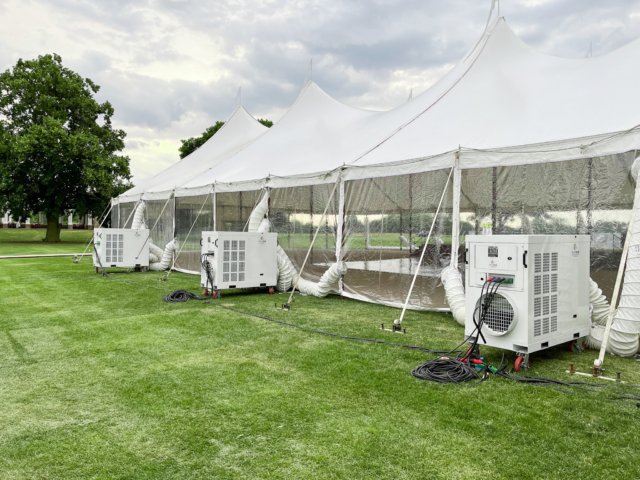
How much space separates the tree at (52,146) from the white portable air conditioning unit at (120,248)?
12.4 metres

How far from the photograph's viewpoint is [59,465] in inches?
85.4

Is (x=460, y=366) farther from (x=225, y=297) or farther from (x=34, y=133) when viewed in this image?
(x=34, y=133)

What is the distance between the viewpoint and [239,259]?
24.1 ft

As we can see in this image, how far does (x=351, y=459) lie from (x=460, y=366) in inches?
63.8

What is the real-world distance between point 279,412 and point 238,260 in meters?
4.75

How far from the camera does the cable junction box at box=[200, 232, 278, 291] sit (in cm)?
712

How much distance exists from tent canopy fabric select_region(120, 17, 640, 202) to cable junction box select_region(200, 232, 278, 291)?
48.8 inches

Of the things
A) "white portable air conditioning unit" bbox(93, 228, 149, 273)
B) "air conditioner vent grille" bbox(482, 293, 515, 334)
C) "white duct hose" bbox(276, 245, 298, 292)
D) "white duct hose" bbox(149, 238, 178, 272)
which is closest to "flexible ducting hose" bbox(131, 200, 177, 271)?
"white duct hose" bbox(149, 238, 178, 272)

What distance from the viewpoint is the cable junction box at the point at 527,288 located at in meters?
3.52

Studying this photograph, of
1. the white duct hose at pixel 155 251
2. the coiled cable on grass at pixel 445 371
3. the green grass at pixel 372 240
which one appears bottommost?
the coiled cable on grass at pixel 445 371

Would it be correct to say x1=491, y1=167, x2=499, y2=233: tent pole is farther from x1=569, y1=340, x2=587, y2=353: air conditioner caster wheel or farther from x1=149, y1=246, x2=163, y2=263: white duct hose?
x1=149, y1=246, x2=163, y2=263: white duct hose

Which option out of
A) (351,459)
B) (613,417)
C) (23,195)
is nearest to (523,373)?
(613,417)

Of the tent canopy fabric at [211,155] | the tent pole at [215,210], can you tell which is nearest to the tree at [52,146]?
the tent canopy fabric at [211,155]

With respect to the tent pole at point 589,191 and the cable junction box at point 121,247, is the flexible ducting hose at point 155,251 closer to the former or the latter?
the cable junction box at point 121,247
